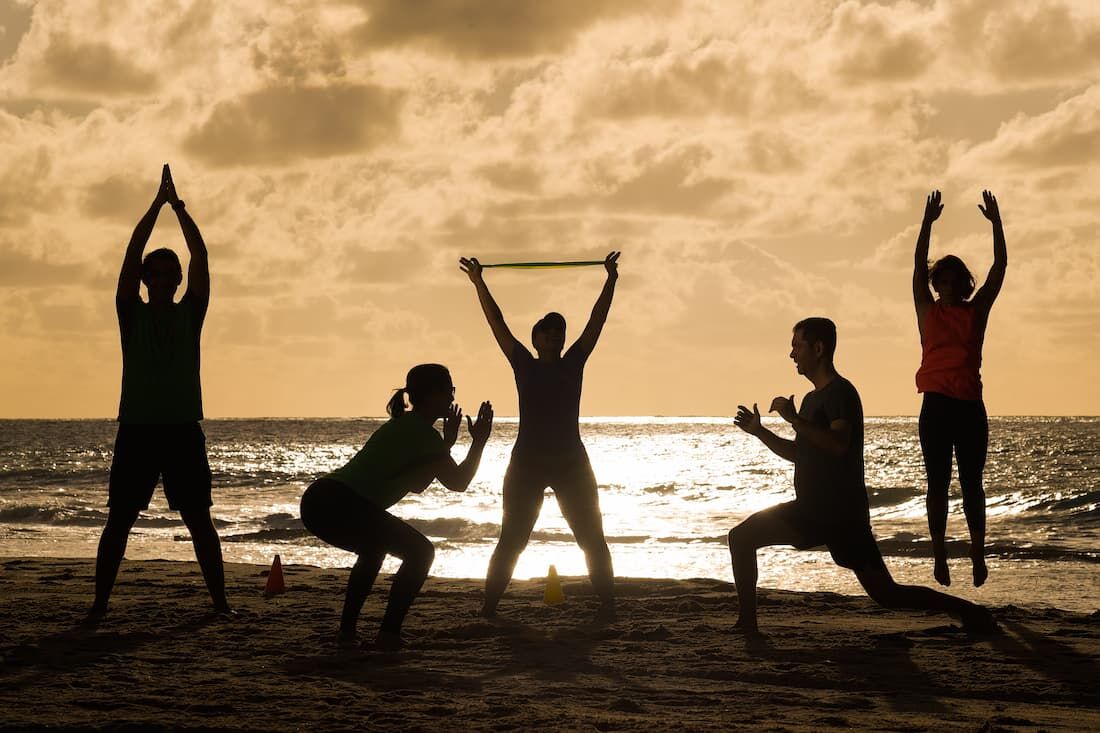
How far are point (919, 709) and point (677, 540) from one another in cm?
1319

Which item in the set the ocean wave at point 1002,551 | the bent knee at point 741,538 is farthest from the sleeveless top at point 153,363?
the ocean wave at point 1002,551

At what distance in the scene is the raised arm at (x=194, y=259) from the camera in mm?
A: 6914

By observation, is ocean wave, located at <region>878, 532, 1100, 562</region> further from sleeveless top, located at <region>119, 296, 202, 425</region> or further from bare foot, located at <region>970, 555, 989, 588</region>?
sleeveless top, located at <region>119, 296, 202, 425</region>

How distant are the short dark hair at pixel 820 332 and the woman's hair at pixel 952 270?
1.55 meters

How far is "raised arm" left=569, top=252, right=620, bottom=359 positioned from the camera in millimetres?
7336

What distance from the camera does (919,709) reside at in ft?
16.6

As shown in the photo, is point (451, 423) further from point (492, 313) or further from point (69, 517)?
point (69, 517)

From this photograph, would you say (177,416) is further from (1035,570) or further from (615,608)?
(1035,570)

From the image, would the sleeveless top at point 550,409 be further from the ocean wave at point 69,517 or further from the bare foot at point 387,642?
the ocean wave at point 69,517

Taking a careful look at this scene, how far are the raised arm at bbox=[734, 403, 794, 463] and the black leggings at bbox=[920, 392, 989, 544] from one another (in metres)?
1.69

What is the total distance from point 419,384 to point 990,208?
380 centimetres

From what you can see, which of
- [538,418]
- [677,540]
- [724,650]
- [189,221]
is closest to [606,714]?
[724,650]

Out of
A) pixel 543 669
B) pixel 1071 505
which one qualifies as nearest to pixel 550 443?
pixel 543 669

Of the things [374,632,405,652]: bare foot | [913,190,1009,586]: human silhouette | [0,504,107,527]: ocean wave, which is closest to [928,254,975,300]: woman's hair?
[913,190,1009,586]: human silhouette
